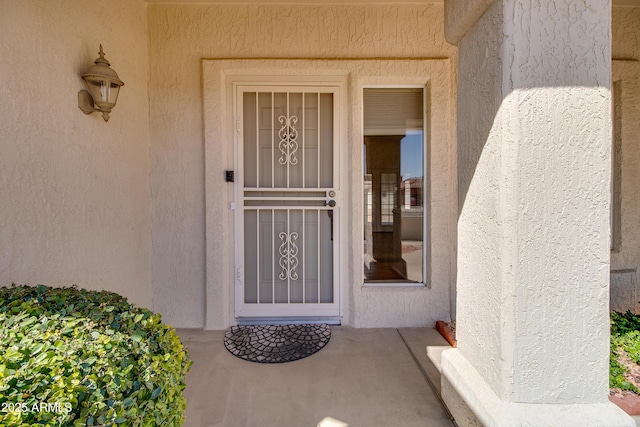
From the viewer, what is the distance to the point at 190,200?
3.81m

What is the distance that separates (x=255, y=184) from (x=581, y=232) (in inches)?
125

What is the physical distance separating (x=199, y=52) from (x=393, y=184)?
9.16ft

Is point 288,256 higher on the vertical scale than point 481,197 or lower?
lower

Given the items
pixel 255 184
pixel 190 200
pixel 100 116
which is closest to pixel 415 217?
pixel 255 184

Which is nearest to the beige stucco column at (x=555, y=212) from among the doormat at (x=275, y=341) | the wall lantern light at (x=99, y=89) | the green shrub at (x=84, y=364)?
the green shrub at (x=84, y=364)

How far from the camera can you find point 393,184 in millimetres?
3973

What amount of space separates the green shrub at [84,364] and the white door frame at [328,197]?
7.39 ft

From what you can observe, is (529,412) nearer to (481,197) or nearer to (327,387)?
(481,197)

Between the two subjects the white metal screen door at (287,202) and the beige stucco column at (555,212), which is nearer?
the beige stucco column at (555,212)

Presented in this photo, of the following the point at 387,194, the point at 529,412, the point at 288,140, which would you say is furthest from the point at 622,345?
the point at 288,140

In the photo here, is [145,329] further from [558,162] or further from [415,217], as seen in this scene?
[415,217]

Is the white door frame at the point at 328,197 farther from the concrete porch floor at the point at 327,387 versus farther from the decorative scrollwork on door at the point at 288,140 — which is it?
the concrete porch floor at the point at 327,387

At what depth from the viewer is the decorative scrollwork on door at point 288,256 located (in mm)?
3986

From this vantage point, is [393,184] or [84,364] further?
[393,184]
